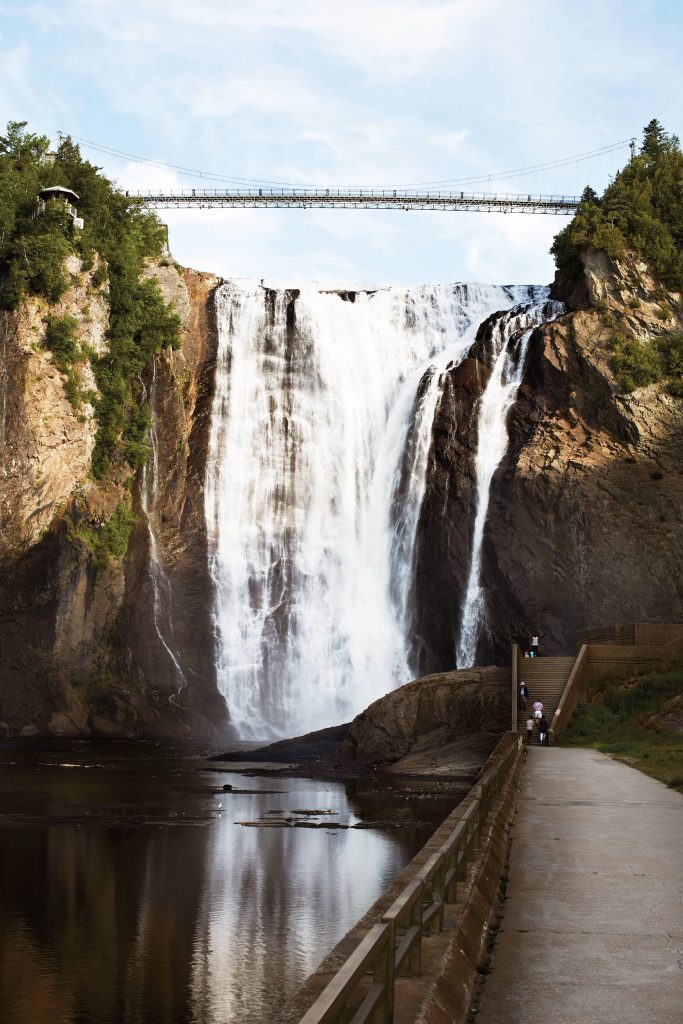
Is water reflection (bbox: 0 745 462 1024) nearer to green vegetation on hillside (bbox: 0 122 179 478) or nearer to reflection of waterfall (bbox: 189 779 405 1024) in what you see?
reflection of waterfall (bbox: 189 779 405 1024)

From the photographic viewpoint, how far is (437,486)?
55.5 metres

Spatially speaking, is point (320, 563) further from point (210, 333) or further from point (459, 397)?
point (210, 333)

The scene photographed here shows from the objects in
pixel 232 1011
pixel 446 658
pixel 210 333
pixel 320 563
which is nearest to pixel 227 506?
pixel 320 563

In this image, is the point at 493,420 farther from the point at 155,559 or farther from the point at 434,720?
the point at 434,720

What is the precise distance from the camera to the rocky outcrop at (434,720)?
118 ft

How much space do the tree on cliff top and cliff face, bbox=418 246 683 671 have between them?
101 centimetres

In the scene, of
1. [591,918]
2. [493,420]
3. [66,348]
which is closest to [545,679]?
[493,420]

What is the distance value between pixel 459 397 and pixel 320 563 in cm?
1093

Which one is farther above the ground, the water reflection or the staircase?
the staircase

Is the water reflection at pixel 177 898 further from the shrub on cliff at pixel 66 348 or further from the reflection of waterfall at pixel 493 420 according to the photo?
the shrub on cliff at pixel 66 348

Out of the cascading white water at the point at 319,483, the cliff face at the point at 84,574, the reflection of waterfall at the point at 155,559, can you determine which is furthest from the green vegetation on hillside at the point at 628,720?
the reflection of waterfall at the point at 155,559

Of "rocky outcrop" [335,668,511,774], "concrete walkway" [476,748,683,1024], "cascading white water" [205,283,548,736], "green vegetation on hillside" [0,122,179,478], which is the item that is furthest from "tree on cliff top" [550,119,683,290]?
"concrete walkway" [476,748,683,1024]

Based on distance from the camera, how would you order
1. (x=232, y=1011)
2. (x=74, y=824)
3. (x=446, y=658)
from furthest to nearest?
(x=446, y=658) → (x=74, y=824) → (x=232, y=1011)

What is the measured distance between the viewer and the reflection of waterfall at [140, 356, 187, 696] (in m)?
55.7
